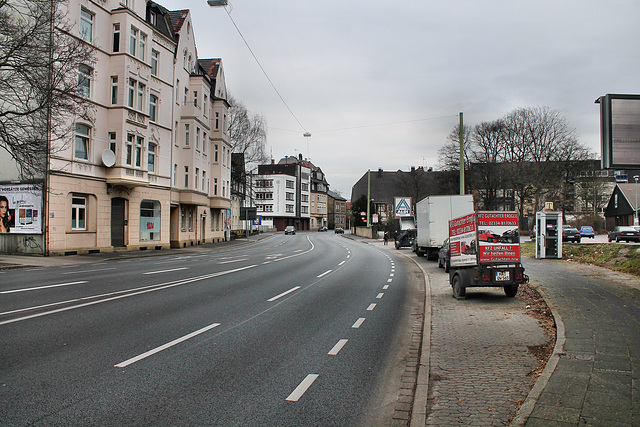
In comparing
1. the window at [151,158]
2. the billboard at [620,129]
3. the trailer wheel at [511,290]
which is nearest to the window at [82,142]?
the window at [151,158]

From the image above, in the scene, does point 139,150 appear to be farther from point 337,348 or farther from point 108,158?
point 337,348

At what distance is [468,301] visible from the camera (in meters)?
11.9

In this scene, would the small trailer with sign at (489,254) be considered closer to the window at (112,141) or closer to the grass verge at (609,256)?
the grass verge at (609,256)

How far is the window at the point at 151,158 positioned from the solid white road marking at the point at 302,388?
29945 millimetres

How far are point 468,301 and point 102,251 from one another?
75.1ft

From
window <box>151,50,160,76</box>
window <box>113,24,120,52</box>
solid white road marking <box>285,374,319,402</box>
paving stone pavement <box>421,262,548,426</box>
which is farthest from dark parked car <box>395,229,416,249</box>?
solid white road marking <box>285,374,319,402</box>

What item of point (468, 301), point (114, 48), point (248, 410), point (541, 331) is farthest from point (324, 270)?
point (114, 48)

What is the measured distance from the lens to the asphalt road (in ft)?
14.7

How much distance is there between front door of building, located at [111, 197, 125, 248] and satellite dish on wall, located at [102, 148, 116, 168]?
2.61 m

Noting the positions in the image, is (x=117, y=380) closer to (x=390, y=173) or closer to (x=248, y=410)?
(x=248, y=410)

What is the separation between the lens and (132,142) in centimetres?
3000

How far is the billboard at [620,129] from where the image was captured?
9148 millimetres

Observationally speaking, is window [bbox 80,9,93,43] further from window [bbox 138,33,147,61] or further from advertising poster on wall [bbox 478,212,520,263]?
advertising poster on wall [bbox 478,212,520,263]

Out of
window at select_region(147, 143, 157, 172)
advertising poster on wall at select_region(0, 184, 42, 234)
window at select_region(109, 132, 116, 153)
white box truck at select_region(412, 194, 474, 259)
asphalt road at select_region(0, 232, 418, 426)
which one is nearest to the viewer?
asphalt road at select_region(0, 232, 418, 426)
